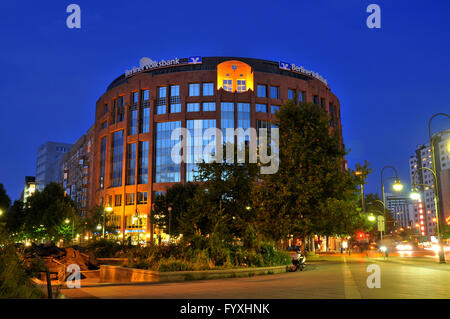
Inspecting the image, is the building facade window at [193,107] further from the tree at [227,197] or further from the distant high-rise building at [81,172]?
the tree at [227,197]

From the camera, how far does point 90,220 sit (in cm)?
7506

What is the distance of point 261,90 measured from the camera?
82.1 meters

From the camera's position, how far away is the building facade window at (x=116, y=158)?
86.6 meters

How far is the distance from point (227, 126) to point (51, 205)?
33.2 m

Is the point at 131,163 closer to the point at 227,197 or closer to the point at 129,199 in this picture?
the point at 129,199

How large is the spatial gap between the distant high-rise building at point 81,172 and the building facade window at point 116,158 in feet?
47.0

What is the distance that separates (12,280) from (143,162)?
2964 inches

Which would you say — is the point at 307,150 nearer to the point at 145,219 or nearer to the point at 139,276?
the point at 139,276

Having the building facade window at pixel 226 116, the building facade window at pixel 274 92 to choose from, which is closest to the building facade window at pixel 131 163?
the building facade window at pixel 226 116

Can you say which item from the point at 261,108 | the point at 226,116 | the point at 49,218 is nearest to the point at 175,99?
the point at 226,116

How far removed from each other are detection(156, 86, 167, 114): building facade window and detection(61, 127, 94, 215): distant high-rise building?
29.8 metres
